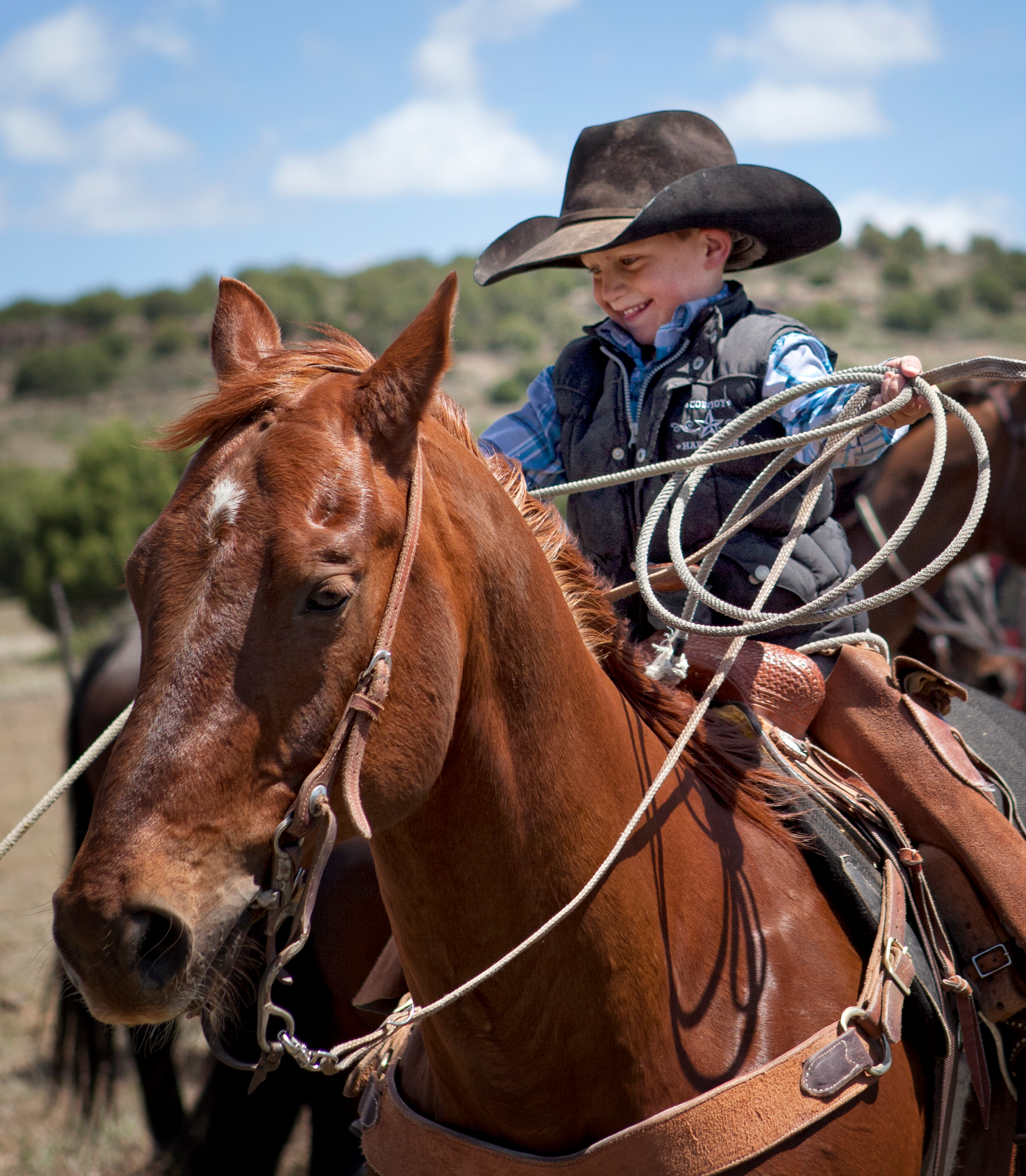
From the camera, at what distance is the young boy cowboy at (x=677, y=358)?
254cm

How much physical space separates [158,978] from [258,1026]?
0.19 metres

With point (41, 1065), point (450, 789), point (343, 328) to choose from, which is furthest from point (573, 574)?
point (343, 328)

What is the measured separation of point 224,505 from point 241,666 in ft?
0.78

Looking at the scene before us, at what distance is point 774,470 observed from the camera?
2.24 metres

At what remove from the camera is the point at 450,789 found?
1.71 m

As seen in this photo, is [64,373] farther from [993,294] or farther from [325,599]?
[325,599]

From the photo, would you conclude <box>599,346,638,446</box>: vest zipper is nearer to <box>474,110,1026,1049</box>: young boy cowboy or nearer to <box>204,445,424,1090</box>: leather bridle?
<box>474,110,1026,1049</box>: young boy cowboy

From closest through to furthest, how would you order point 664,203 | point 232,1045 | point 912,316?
point 664,203 → point 232,1045 → point 912,316

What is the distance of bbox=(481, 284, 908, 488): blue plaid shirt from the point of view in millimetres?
2420

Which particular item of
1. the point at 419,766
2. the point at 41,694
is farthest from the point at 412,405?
the point at 41,694

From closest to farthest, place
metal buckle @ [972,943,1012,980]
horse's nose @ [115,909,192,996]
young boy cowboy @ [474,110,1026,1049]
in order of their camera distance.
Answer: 1. horse's nose @ [115,909,192,996]
2. metal buckle @ [972,943,1012,980]
3. young boy cowboy @ [474,110,1026,1049]

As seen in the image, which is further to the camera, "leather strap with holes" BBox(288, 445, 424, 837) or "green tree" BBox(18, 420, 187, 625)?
"green tree" BBox(18, 420, 187, 625)

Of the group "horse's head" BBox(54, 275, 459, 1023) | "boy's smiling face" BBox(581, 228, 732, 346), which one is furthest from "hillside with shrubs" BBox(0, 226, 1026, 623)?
"horse's head" BBox(54, 275, 459, 1023)

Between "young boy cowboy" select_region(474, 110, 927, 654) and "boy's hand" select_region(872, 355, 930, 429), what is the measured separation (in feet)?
0.51
